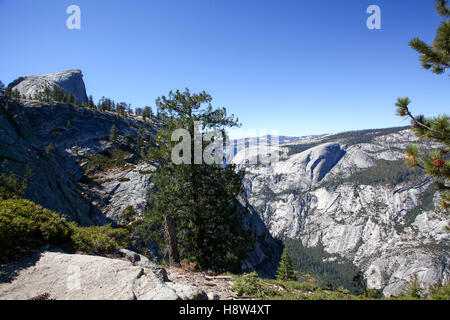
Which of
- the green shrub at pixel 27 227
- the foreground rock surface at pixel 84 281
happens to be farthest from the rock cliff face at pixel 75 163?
the foreground rock surface at pixel 84 281

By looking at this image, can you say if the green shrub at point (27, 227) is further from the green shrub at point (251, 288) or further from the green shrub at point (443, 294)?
the green shrub at point (443, 294)

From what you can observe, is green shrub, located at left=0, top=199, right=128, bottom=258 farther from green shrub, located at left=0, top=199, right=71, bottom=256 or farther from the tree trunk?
the tree trunk

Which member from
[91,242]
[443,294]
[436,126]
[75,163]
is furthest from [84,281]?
[75,163]

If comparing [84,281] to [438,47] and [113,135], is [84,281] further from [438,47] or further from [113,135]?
[113,135]

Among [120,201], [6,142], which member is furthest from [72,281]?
[6,142]

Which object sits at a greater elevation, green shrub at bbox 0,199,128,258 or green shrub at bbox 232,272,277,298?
green shrub at bbox 0,199,128,258

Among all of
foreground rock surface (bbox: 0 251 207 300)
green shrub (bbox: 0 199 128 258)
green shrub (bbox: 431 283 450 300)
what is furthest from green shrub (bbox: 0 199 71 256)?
green shrub (bbox: 431 283 450 300)
